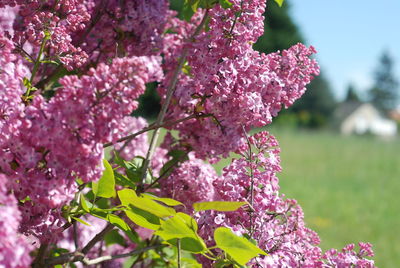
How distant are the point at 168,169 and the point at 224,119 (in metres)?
0.29

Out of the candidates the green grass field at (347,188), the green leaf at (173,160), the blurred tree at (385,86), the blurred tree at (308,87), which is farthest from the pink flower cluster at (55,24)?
the blurred tree at (385,86)

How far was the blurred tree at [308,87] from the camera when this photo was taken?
1390 inches

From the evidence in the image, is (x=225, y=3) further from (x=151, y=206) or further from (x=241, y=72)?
(x=151, y=206)

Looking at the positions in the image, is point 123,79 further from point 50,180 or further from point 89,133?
point 50,180

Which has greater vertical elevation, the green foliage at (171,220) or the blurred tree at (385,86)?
the blurred tree at (385,86)

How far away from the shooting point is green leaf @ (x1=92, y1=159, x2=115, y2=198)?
1.02 metres

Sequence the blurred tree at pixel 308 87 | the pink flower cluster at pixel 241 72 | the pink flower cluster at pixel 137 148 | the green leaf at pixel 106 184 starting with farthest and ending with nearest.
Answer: the blurred tree at pixel 308 87, the pink flower cluster at pixel 137 148, the pink flower cluster at pixel 241 72, the green leaf at pixel 106 184

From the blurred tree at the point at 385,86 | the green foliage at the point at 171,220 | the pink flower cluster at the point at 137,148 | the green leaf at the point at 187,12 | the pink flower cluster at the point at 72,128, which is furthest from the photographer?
the blurred tree at the point at 385,86

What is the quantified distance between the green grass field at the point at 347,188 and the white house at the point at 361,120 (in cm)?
2906

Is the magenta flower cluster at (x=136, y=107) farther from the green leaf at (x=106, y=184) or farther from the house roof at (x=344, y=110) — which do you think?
the house roof at (x=344, y=110)

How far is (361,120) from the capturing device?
60.8 m

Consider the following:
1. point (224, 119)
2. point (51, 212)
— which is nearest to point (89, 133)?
point (51, 212)

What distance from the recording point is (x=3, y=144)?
901 millimetres

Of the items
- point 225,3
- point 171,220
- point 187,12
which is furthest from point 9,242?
point 187,12
